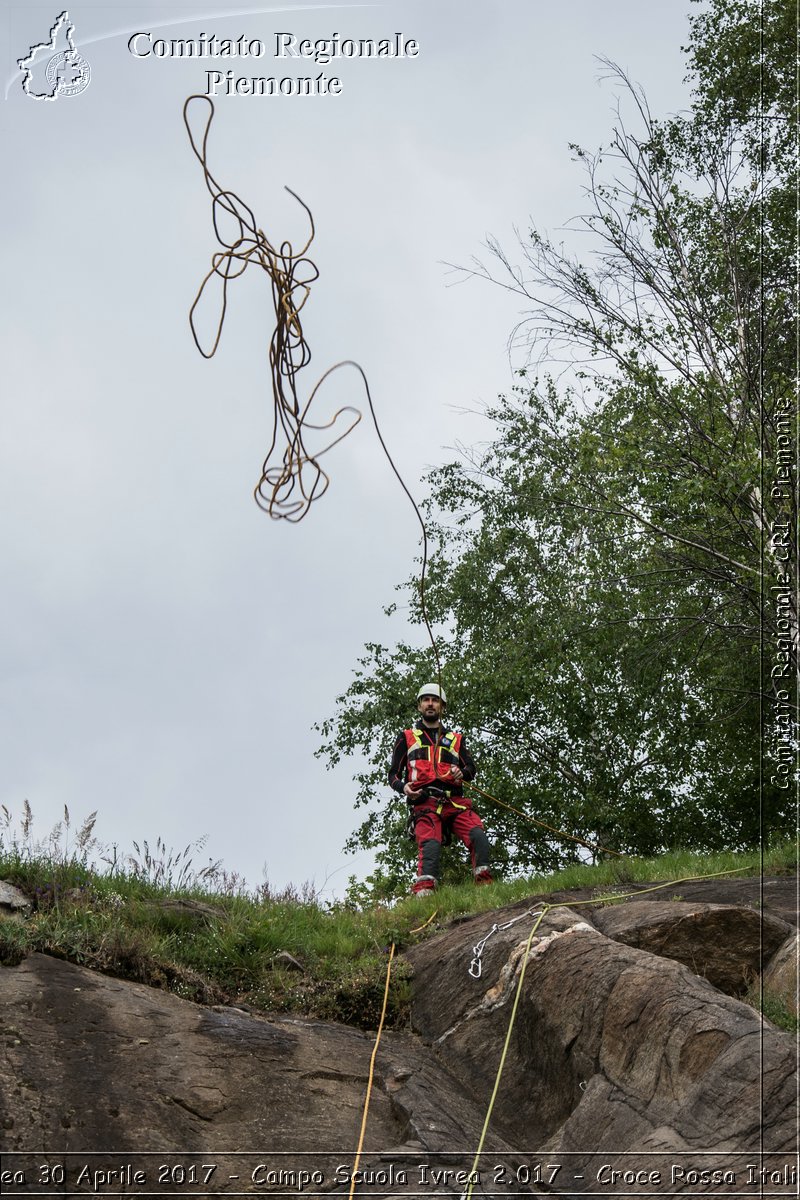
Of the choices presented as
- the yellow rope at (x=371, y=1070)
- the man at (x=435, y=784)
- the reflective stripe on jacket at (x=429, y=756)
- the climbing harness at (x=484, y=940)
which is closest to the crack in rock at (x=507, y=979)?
the climbing harness at (x=484, y=940)

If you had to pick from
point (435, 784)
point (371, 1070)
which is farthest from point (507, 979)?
point (435, 784)

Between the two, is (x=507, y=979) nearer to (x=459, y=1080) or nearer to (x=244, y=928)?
(x=459, y=1080)

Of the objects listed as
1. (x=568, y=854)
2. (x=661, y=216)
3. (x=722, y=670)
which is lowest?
(x=568, y=854)

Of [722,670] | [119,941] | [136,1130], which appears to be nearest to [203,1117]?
[136,1130]

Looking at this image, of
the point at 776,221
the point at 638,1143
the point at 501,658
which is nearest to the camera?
the point at 638,1143

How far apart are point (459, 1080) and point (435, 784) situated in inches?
190

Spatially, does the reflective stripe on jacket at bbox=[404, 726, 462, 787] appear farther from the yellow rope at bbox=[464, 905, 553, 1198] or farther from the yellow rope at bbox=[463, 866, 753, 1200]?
the yellow rope at bbox=[464, 905, 553, 1198]

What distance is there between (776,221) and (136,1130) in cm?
1567

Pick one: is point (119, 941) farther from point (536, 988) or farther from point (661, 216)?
point (661, 216)

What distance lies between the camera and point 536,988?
23.7ft

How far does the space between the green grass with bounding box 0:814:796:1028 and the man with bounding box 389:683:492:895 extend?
3.93 feet

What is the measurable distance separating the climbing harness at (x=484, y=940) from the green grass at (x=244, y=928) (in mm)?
613

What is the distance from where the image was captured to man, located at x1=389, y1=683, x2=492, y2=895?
11656 mm

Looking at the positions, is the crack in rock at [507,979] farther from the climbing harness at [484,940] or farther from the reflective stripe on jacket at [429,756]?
the reflective stripe on jacket at [429,756]
